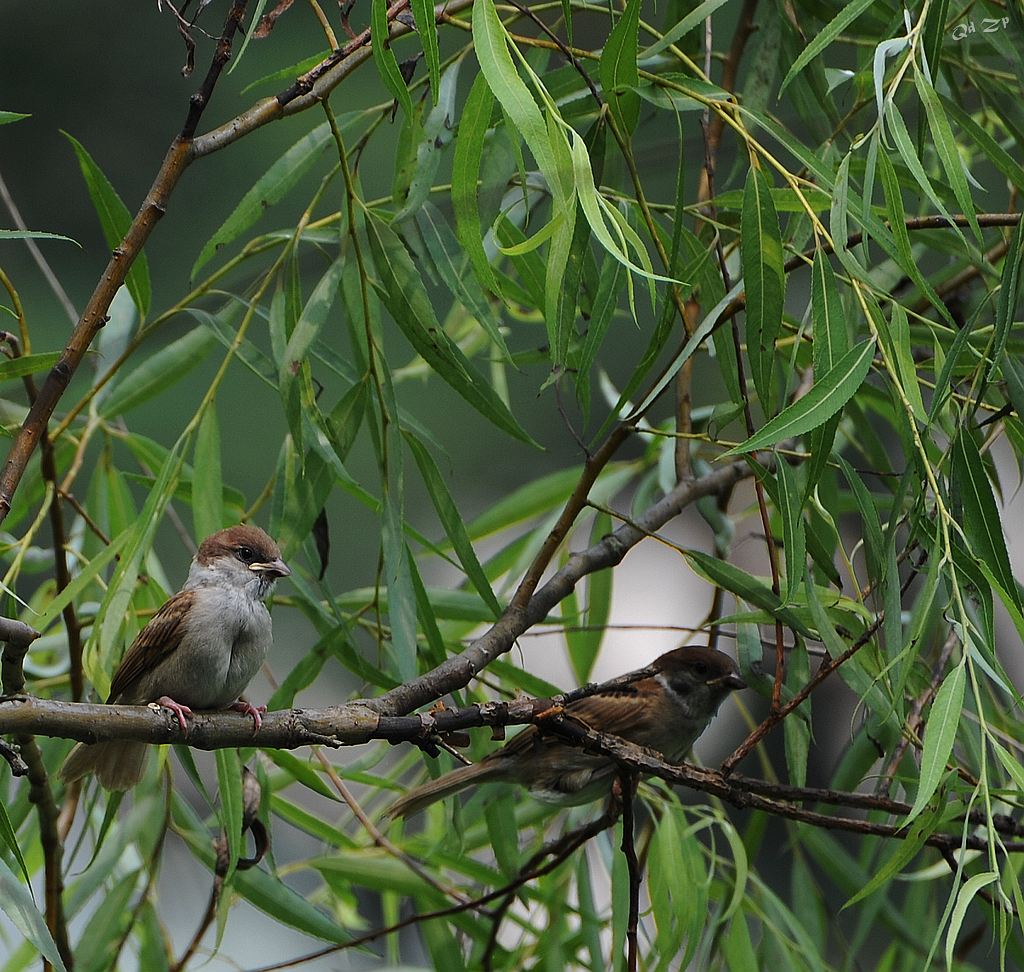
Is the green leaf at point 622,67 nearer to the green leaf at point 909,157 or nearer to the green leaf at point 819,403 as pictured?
the green leaf at point 909,157

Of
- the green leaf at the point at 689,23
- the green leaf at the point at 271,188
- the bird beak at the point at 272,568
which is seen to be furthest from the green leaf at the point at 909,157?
the bird beak at the point at 272,568

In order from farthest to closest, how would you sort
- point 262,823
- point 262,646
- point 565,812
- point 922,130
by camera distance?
point 565,812
point 262,646
point 262,823
point 922,130

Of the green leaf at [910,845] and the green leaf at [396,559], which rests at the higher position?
the green leaf at [396,559]

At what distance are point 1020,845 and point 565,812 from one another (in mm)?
1196

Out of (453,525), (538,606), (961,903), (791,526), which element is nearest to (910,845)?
(961,903)

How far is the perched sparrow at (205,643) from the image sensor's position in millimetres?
2051

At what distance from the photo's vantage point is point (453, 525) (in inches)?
71.9

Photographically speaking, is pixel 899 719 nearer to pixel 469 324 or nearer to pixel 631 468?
pixel 631 468

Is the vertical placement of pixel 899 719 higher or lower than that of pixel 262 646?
lower

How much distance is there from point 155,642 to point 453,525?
0.59 meters

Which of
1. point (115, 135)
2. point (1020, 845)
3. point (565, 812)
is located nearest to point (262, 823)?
point (565, 812)

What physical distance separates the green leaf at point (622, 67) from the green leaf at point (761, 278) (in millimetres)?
172

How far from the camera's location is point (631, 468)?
2803 millimetres

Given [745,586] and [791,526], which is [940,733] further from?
[745,586]
